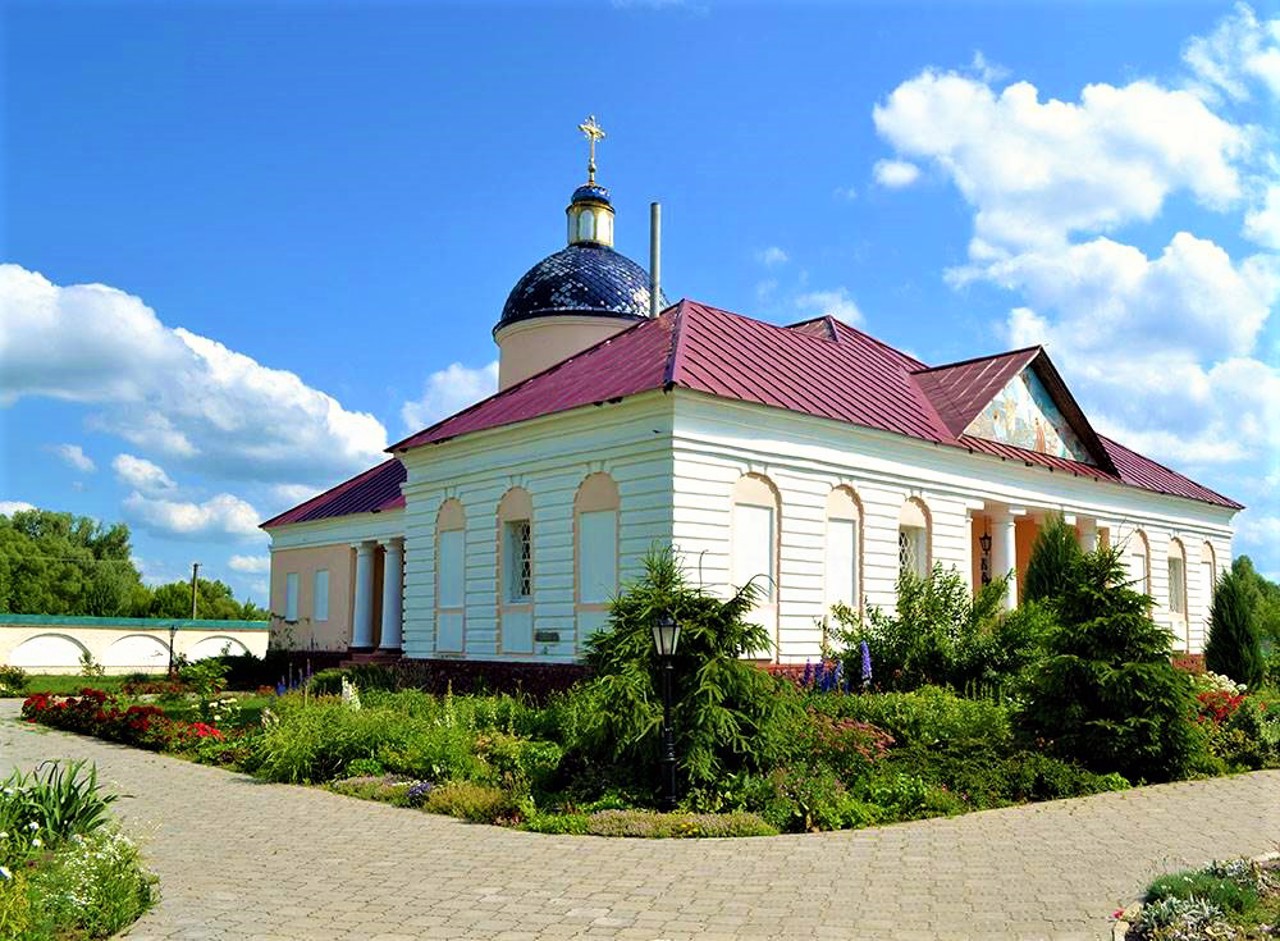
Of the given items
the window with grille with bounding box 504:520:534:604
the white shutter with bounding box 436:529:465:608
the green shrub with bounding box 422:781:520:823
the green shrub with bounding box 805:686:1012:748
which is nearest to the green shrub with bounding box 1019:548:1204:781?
the green shrub with bounding box 805:686:1012:748

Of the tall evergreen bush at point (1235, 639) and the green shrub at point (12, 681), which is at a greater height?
the tall evergreen bush at point (1235, 639)

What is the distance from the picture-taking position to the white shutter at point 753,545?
19.8 metres

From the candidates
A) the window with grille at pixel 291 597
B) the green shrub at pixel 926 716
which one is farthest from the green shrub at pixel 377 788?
the window with grille at pixel 291 597

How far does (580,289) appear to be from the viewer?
31.1 meters

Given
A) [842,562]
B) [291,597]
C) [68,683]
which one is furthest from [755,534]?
[68,683]

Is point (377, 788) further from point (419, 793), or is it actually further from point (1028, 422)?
point (1028, 422)

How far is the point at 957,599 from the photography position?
66.2 ft

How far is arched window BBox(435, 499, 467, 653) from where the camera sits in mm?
23953

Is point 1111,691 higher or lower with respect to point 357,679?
higher

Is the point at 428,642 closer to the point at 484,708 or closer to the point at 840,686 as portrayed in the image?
the point at 484,708

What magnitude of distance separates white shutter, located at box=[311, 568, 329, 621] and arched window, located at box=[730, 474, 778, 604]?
766 inches

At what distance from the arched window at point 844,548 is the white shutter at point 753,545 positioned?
5.31ft

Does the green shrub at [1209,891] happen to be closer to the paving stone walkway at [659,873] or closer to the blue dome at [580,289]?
the paving stone walkway at [659,873]

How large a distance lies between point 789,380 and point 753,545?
3532mm
